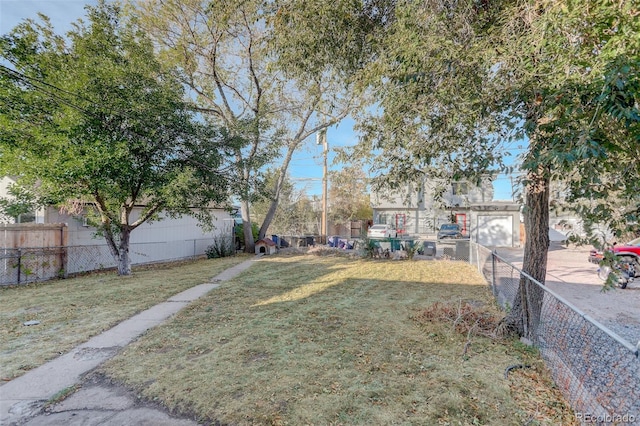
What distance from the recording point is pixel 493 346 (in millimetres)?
4199

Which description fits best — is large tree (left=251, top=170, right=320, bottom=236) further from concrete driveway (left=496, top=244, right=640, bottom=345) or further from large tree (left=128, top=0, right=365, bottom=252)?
concrete driveway (left=496, top=244, right=640, bottom=345)

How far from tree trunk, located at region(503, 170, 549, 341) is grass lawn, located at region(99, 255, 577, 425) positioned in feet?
1.11

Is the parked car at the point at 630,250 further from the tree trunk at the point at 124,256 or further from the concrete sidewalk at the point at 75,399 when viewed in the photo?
the tree trunk at the point at 124,256

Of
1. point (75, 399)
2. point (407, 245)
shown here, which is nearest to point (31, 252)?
point (75, 399)

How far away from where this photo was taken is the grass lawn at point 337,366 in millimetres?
2695

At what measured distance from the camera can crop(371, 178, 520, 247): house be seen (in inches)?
183

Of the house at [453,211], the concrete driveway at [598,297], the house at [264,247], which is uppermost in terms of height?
the house at [453,211]

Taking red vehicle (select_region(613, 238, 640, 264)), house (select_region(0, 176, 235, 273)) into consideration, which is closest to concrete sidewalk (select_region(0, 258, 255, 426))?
house (select_region(0, 176, 235, 273))

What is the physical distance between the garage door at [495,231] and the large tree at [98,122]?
58.2 feet

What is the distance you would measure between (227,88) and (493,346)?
1489 cm

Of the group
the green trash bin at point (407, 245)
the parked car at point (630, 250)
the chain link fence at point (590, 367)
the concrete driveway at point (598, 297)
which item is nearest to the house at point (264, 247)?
the green trash bin at point (407, 245)

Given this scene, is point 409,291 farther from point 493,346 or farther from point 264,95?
point 264,95

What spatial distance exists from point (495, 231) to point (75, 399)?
2191cm

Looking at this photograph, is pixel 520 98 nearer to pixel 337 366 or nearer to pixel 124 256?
pixel 337 366
